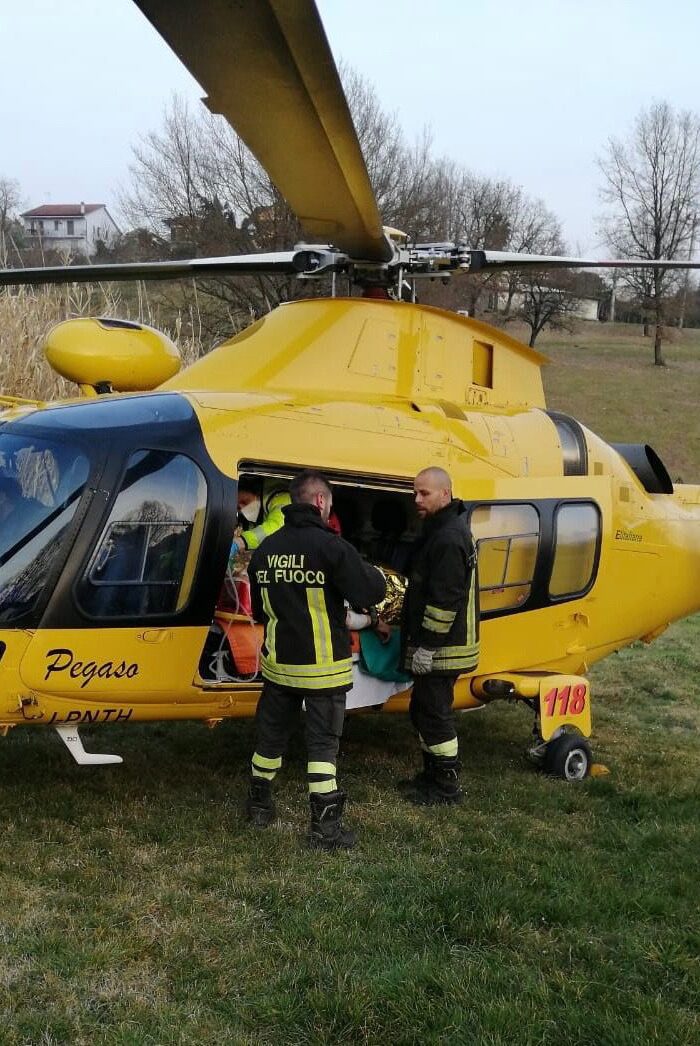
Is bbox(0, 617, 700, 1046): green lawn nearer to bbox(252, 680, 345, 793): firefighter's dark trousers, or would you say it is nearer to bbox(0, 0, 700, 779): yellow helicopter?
bbox(252, 680, 345, 793): firefighter's dark trousers

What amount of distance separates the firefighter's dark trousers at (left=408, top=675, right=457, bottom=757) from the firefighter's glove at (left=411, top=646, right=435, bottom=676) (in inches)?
5.1

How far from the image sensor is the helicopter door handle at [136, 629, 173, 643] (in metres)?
4.49

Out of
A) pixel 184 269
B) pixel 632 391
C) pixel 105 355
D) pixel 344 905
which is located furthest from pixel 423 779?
pixel 632 391

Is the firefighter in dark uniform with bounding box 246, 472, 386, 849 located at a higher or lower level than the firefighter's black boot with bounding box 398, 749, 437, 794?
higher

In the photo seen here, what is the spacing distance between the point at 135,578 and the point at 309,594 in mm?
851

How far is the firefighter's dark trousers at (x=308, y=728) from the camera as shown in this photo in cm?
462

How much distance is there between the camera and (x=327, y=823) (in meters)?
4.58

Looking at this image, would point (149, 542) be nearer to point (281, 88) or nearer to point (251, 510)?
point (251, 510)

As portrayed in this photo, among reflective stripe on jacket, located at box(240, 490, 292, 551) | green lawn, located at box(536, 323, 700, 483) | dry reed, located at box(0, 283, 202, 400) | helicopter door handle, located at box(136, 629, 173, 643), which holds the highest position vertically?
dry reed, located at box(0, 283, 202, 400)

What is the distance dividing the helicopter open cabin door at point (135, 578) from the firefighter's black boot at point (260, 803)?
1.87 ft

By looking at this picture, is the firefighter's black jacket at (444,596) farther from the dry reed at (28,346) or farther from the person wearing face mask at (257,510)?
the dry reed at (28,346)

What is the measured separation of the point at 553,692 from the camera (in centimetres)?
601

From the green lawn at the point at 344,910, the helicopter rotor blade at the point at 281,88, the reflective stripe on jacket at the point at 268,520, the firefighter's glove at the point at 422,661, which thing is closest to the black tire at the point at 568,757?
the green lawn at the point at 344,910

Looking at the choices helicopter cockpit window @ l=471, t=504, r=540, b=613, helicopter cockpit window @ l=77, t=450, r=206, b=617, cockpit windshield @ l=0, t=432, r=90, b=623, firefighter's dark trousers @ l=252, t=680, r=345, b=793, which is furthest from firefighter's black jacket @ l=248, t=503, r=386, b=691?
helicopter cockpit window @ l=471, t=504, r=540, b=613
